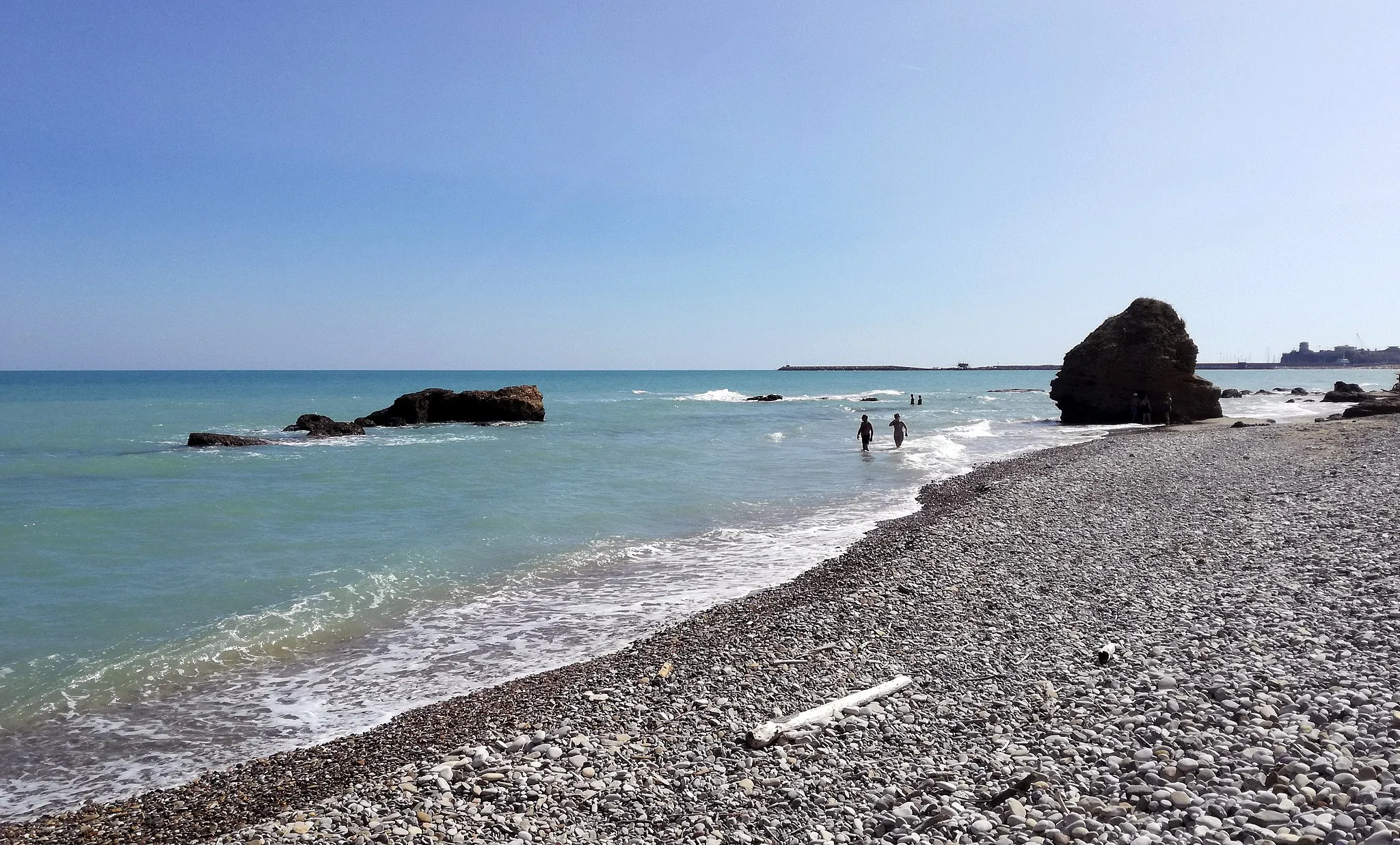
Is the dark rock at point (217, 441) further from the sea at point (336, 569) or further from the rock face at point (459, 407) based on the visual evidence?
the rock face at point (459, 407)

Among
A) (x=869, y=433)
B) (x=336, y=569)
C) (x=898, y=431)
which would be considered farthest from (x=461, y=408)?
(x=336, y=569)

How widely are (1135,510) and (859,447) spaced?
58.6ft

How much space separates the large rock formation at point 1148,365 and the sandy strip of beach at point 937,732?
3037 cm

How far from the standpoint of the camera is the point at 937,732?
563 centimetres

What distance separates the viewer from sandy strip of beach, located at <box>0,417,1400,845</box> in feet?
14.9

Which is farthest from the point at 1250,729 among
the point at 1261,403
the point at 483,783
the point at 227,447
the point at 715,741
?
the point at 1261,403

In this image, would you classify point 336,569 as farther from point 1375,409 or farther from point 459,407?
point 1375,409

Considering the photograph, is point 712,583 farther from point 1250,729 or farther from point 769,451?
point 769,451

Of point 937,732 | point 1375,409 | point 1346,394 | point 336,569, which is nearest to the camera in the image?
point 937,732

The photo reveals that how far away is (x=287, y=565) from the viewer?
42.5ft

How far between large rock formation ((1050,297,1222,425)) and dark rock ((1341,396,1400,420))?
18.5 feet

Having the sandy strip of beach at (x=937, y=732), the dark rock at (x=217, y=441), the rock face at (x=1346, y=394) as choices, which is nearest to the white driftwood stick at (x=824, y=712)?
the sandy strip of beach at (x=937, y=732)

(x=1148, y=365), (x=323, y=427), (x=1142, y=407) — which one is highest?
(x=1148, y=365)

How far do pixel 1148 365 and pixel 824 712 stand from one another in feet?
124
